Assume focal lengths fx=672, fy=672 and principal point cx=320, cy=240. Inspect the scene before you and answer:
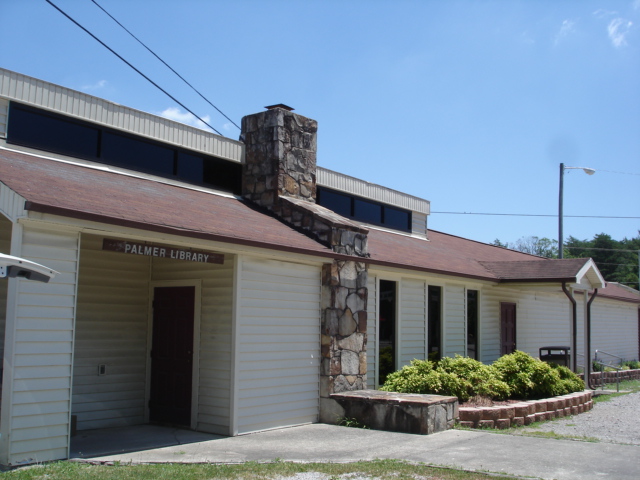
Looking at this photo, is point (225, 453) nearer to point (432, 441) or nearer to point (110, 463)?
point (110, 463)

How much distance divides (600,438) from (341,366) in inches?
162

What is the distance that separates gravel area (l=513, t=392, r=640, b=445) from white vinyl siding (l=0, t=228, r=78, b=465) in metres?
6.65

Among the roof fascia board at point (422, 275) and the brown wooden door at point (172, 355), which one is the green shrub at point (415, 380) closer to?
the roof fascia board at point (422, 275)

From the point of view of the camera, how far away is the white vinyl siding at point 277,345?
31.4ft

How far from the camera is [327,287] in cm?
1110

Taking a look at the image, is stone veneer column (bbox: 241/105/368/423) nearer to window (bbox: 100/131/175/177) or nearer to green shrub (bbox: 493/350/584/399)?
window (bbox: 100/131/175/177)

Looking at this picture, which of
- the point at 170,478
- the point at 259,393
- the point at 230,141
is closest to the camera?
the point at 170,478

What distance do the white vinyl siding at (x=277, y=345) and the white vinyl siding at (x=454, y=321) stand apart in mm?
5102

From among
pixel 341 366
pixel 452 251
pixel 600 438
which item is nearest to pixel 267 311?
pixel 341 366

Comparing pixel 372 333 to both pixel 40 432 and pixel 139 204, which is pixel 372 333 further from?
pixel 40 432

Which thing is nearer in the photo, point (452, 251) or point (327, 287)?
point (327, 287)

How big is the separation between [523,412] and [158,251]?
678cm

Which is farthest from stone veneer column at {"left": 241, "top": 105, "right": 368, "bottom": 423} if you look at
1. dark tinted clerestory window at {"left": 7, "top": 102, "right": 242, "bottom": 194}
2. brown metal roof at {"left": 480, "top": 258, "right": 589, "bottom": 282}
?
brown metal roof at {"left": 480, "top": 258, "right": 589, "bottom": 282}

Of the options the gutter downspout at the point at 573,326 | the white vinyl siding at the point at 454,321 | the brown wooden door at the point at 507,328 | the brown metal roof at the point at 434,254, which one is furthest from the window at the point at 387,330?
the brown wooden door at the point at 507,328
